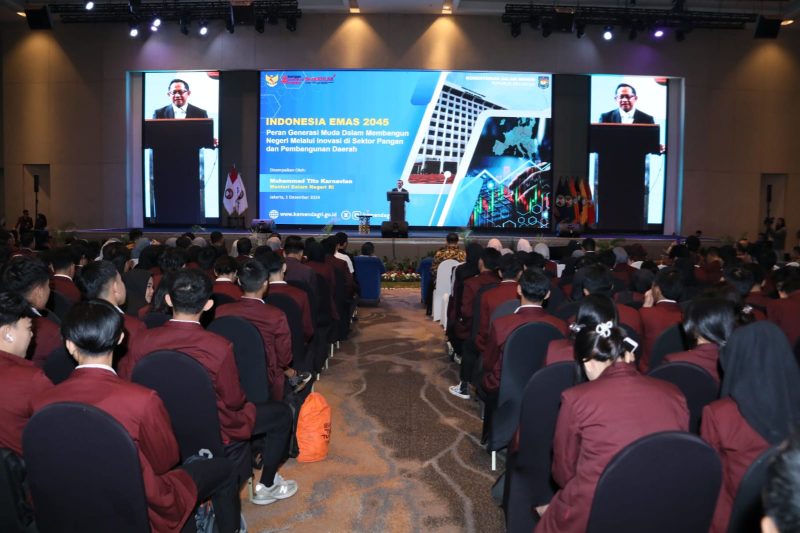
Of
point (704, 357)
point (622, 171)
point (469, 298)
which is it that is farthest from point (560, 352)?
point (622, 171)

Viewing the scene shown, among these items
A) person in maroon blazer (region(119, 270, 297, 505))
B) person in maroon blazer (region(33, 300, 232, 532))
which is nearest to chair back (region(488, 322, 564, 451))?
person in maroon blazer (region(119, 270, 297, 505))

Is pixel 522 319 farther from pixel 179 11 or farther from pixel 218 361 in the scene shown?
pixel 179 11

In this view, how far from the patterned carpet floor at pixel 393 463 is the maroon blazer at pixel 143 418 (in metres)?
1.16

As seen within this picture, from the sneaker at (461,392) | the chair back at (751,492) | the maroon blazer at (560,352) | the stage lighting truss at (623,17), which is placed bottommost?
the sneaker at (461,392)

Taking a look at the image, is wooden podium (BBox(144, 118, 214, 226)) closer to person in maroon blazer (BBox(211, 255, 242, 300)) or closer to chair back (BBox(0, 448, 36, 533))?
person in maroon blazer (BBox(211, 255, 242, 300))

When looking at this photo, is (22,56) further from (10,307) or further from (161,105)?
(10,307)

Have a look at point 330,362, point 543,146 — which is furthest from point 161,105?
point 330,362

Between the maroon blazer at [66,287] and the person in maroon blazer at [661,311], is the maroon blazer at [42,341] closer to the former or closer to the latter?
the maroon blazer at [66,287]

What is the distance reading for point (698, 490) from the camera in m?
1.84

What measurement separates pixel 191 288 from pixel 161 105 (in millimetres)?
14736

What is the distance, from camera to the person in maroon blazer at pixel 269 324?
3.86 m

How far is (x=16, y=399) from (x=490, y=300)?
128 inches

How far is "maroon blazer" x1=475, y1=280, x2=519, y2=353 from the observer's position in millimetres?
4824

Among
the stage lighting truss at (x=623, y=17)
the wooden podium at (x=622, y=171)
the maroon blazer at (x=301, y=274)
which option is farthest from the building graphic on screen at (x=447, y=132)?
the maroon blazer at (x=301, y=274)
